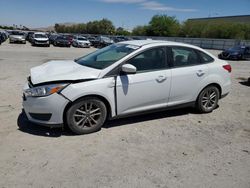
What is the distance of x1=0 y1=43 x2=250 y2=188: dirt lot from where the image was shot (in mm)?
3248

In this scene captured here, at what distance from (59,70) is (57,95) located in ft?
2.35

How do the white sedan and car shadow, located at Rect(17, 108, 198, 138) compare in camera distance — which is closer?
the white sedan

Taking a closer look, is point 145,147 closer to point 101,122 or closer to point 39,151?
point 101,122

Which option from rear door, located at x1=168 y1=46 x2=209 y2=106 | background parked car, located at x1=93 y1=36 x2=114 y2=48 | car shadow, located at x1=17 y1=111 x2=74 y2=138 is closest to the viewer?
car shadow, located at x1=17 y1=111 x2=74 y2=138

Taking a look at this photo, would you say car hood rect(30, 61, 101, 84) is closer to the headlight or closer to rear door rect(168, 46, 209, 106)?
the headlight

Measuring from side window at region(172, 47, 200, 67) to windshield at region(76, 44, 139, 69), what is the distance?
2.86 ft

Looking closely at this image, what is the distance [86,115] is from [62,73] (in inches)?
32.7

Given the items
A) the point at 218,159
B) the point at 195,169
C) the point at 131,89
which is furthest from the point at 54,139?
the point at 218,159

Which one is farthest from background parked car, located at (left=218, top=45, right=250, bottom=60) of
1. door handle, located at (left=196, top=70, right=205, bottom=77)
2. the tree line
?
the tree line

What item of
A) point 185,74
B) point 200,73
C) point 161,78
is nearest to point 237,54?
point 200,73

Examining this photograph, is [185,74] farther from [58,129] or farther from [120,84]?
[58,129]

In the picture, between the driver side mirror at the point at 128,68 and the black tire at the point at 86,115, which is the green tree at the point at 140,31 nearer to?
the driver side mirror at the point at 128,68

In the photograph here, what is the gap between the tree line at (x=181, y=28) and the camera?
56306 mm

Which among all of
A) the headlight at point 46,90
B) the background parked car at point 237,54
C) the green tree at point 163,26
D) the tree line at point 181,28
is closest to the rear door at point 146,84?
the headlight at point 46,90
